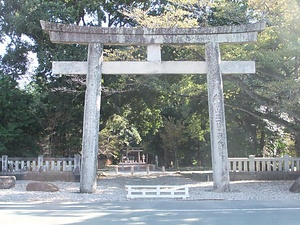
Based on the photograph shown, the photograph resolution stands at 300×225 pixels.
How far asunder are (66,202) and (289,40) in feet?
33.2

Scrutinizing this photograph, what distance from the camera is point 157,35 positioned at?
13031 mm

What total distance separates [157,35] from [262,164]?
9.60 meters

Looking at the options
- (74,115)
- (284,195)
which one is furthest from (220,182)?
(74,115)

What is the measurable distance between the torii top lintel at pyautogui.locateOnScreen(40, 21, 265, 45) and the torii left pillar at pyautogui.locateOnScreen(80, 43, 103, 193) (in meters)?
0.41

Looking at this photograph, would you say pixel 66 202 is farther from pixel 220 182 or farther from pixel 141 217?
pixel 220 182

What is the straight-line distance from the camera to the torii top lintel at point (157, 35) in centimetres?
1262

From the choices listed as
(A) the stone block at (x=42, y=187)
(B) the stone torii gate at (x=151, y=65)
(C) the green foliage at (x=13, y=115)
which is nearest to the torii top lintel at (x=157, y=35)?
(B) the stone torii gate at (x=151, y=65)

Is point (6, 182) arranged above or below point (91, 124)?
below

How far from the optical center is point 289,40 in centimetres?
1417

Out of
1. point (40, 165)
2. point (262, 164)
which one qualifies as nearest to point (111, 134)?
point (40, 165)

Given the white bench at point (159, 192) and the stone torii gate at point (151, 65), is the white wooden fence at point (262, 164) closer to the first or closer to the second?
the stone torii gate at point (151, 65)

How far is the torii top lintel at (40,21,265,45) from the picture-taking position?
12625mm

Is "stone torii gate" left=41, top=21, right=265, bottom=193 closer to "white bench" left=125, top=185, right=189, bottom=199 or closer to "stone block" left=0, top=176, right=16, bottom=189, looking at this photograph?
"white bench" left=125, top=185, right=189, bottom=199

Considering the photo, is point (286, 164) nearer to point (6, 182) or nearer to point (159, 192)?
point (159, 192)
